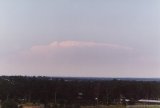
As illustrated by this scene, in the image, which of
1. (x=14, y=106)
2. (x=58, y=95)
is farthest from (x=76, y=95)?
(x=14, y=106)

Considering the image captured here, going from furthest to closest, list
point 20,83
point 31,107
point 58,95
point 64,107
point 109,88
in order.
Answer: point 109,88
point 20,83
point 58,95
point 31,107
point 64,107

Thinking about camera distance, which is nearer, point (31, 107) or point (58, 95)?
point (31, 107)

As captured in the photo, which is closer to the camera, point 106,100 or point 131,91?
point 106,100

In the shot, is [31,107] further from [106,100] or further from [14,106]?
[106,100]

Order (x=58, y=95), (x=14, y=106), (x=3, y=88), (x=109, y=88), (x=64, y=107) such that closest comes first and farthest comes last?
1. (x=14, y=106)
2. (x=64, y=107)
3. (x=3, y=88)
4. (x=58, y=95)
5. (x=109, y=88)

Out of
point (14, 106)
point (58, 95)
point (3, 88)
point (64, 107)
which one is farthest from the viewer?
point (58, 95)

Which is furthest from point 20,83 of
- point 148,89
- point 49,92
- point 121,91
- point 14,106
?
point 14,106

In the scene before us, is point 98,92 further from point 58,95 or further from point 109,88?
point 58,95

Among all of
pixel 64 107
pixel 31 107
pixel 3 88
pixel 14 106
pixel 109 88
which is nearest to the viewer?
pixel 14 106

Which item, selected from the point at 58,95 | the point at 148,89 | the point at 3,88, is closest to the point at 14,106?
the point at 3,88
